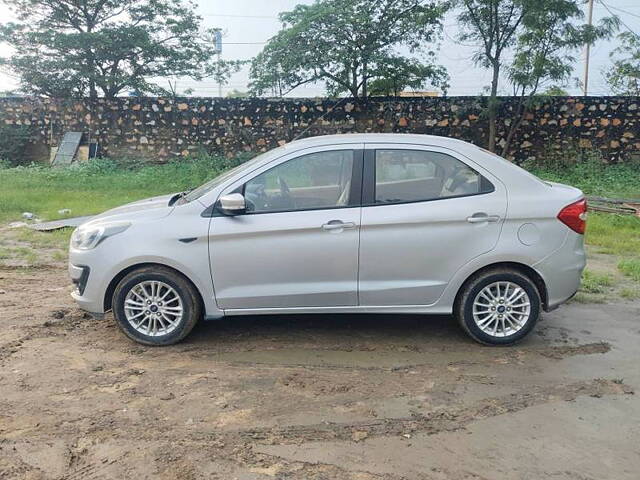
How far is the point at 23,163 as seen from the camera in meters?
16.7

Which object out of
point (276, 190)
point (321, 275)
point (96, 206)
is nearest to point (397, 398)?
point (321, 275)

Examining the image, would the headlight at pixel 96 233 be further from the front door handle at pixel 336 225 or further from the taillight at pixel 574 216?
the taillight at pixel 574 216

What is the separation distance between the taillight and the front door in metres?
1.71

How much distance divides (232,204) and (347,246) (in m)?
0.98

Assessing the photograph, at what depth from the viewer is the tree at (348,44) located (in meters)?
14.6

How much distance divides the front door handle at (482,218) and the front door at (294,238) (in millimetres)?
936

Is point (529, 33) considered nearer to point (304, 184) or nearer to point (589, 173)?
point (589, 173)

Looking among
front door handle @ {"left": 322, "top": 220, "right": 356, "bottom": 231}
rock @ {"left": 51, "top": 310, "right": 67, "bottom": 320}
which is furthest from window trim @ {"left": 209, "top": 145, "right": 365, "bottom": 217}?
rock @ {"left": 51, "top": 310, "right": 67, "bottom": 320}

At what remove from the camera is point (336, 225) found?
457 centimetres

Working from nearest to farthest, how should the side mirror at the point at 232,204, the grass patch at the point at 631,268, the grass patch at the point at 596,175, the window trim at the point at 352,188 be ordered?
1. the side mirror at the point at 232,204
2. the window trim at the point at 352,188
3. the grass patch at the point at 631,268
4. the grass patch at the point at 596,175

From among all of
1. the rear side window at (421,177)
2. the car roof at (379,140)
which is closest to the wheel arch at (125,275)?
the car roof at (379,140)

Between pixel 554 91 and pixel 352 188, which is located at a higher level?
pixel 554 91

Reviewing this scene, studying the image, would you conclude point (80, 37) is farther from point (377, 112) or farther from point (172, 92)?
point (377, 112)

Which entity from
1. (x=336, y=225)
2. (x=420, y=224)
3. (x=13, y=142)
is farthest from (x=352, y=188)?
(x=13, y=142)
